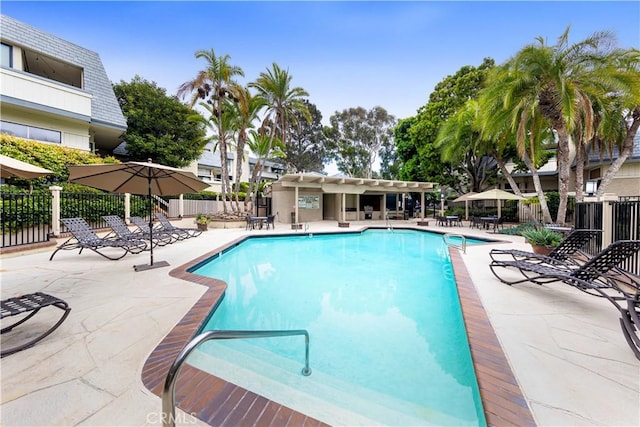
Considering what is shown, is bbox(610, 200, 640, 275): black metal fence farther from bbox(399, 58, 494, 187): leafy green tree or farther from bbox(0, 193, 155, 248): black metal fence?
bbox(0, 193, 155, 248): black metal fence

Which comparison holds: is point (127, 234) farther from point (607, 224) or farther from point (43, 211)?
point (607, 224)

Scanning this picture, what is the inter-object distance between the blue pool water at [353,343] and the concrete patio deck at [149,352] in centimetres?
54

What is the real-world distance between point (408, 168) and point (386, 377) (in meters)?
21.9

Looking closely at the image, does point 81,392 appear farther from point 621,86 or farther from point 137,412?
point 621,86

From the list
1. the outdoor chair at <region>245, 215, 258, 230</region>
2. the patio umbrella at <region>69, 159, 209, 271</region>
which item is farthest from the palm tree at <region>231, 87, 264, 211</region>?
the patio umbrella at <region>69, 159, 209, 271</region>

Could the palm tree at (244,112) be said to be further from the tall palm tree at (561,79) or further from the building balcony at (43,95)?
the tall palm tree at (561,79)

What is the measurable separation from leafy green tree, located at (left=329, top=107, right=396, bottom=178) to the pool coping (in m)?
30.9

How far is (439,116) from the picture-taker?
64.1 ft

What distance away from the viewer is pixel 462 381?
278 cm

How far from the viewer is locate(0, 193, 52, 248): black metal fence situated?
7637mm

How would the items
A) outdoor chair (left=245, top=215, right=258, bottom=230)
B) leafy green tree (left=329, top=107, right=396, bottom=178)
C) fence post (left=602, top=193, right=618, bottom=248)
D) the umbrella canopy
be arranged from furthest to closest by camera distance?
1. leafy green tree (left=329, top=107, right=396, bottom=178)
2. outdoor chair (left=245, top=215, right=258, bottom=230)
3. fence post (left=602, top=193, right=618, bottom=248)
4. the umbrella canopy

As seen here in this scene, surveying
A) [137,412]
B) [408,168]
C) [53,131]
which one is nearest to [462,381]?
[137,412]

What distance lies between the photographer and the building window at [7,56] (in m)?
12.3

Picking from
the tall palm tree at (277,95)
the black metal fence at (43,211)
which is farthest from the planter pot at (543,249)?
the black metal fence at (43,211)
